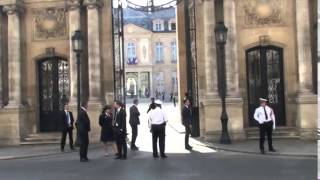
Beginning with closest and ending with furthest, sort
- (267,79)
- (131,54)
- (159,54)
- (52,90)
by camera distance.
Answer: (267,79), (52,90), (131,54), (159,54)

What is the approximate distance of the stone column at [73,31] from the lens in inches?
814

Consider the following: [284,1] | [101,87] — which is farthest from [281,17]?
[101,87]

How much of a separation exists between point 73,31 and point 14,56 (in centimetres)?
250

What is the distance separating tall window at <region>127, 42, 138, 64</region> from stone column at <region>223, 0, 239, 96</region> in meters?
76.1

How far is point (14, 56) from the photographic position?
830 inches

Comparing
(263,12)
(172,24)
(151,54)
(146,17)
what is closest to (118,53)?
(263,12)

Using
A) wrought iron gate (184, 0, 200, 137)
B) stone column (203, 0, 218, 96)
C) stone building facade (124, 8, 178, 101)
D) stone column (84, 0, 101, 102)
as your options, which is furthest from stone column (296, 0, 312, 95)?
stone building facade (124, 8, 178, 101)

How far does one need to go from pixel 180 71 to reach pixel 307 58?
9.61 m

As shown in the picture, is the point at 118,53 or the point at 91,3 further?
the point at 118,53

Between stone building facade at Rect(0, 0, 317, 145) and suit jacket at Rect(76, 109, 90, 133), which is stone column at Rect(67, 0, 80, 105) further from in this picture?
suit jacket at Rect(76, 109, 90, 133)

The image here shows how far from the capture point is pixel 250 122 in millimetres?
20672

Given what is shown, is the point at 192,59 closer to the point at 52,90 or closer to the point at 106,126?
the point at 52,90

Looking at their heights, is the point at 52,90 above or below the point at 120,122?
above

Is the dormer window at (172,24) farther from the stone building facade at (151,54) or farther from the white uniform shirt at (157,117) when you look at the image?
the white uniform shirt at (157,117)
